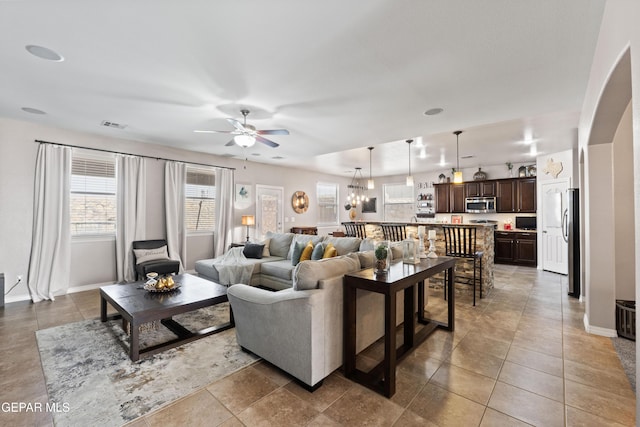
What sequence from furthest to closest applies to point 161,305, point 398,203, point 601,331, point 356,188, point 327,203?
point 356,188 < point 398,203 < point 327,203 < point 601,331 < point 161,305

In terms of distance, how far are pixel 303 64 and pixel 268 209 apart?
544 centimetres

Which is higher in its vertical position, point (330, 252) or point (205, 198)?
point (205, 198)

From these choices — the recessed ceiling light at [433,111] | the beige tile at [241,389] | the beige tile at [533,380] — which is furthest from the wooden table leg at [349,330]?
the recessed ceiling light at [433,111]

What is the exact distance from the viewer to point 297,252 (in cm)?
459

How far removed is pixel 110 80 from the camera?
2930 mm

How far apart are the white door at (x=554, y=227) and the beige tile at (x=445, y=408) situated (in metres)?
5.83

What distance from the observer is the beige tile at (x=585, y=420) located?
1783mm

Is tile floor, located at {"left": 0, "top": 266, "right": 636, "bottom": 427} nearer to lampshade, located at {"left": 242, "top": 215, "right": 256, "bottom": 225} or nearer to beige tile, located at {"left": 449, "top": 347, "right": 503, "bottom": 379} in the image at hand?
beige tile, located at {"left": 449, "top": 347, "right": 503, "bottom": 379}

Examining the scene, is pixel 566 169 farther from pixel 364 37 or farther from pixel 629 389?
pixel 364 37

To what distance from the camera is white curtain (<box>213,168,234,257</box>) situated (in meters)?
6.47

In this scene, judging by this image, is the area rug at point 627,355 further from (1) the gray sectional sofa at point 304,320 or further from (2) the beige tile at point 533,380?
(1) the gray sectional sofa at point 304,320

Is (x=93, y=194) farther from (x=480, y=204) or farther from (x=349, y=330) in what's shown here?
(x=480, y=204)

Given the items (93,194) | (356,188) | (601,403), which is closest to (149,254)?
(93,194)

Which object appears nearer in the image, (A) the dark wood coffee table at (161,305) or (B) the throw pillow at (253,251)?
(A) the dark wood coffee table at (161,305)
